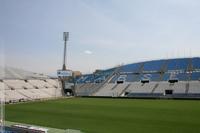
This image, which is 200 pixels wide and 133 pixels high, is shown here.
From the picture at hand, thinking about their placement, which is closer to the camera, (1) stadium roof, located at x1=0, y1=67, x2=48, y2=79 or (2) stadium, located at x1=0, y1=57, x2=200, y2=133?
(2) stadium, located at x1=0, y1=57, x2=200, y2=133

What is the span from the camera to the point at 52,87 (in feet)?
172

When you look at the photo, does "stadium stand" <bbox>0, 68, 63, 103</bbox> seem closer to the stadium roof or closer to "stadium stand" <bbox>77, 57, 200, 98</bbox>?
the stadium roof

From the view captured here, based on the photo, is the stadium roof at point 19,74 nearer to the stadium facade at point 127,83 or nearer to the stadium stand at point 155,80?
the stadium facade at point 127,83

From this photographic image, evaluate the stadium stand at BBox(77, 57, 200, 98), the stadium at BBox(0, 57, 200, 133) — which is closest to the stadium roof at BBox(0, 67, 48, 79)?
the stadium at BBox(0, 57, 200, 133)

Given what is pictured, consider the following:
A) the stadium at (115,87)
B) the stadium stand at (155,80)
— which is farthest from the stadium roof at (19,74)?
the stadium stand at (155,80)

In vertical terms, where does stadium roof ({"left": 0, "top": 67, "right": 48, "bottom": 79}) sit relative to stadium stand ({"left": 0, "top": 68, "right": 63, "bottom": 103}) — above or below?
above

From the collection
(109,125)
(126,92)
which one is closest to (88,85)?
(126,92)

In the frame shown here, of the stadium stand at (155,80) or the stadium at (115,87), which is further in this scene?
the stadium stand at (155,80)

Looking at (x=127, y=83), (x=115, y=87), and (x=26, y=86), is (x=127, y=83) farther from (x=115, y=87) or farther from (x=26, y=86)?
(x=26, y=86)

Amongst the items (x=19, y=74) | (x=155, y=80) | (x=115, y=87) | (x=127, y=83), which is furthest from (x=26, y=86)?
(x=155, y=80)

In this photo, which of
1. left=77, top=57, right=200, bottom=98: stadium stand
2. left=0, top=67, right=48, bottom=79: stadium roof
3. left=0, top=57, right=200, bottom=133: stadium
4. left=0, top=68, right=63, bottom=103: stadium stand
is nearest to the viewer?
left=0, top=57, right=200, bottom=133: stadium

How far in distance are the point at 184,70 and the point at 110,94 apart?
13467 mm

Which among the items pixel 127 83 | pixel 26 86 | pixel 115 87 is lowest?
pixel 115 87

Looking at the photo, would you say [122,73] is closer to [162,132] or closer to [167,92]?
[167,92]
